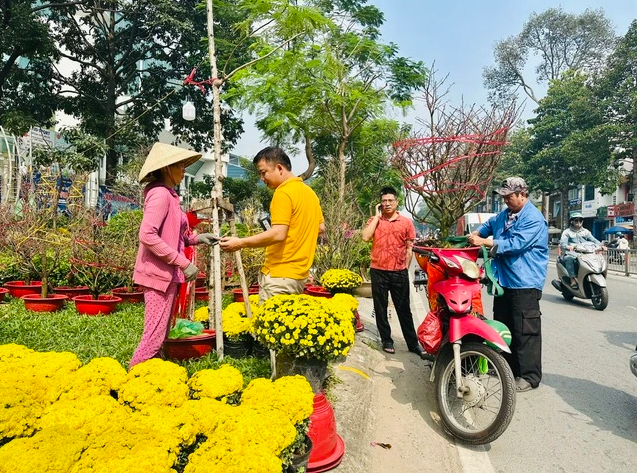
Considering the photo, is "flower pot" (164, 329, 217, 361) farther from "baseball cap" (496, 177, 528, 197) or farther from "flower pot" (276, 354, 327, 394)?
"baseball cap" (496, 177, 528, 197)

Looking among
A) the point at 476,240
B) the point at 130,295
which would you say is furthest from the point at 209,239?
the point at 130,295

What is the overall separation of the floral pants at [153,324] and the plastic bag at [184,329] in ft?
2.97

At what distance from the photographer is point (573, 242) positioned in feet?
28.7

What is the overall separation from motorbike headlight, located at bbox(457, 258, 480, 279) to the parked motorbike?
5949mm

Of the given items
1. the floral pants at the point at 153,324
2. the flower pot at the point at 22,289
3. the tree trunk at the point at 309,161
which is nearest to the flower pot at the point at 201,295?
the flower pot at the point at 22,289

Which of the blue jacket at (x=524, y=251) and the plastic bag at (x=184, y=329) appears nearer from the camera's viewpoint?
the blue jacket at (x=524, y=251)

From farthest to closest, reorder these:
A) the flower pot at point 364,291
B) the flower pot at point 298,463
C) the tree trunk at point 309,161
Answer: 1. the tree trunk at point 309,161
2. the flower pot at point 364,291
3. the flower pot at point 298,463

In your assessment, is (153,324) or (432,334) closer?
(153,324)

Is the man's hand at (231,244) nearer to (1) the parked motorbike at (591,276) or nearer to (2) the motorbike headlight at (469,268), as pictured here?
(2) the motorbike headlight at (469,268)

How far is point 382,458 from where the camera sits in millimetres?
2871

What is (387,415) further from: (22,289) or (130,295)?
(22,289)

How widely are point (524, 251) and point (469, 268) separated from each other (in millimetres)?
829

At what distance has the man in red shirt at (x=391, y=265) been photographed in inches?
194

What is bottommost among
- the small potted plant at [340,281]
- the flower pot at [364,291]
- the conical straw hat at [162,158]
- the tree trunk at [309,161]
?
the flower pot at [364,291]
